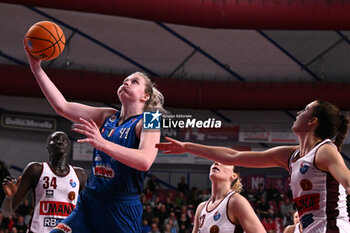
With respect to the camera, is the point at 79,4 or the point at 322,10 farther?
the point at 322,10

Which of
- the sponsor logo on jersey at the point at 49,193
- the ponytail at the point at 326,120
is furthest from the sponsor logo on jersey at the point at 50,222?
the ponytail at the point at 326,120

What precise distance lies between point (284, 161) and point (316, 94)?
14.6 meters

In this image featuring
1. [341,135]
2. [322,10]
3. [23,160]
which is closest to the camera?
[341,135]

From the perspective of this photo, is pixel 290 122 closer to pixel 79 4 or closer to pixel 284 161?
pixel 79 4

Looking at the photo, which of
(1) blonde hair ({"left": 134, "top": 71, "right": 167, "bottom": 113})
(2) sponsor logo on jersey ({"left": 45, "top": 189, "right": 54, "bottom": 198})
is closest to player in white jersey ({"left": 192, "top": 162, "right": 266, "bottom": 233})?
(1) blonde hair ({"left": 134, "top": 71, "right": 167, "bottom": 113})

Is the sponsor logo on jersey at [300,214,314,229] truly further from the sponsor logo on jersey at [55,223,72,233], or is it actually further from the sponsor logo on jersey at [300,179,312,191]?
the sponsor logo on jersey at [55,223,72,233]

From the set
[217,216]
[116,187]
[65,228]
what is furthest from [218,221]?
[65,228]

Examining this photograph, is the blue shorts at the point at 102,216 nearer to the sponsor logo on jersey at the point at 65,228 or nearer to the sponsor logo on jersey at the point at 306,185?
the sponsor logo on jersey at the point at 65,228

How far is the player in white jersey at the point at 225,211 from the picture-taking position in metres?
4.51

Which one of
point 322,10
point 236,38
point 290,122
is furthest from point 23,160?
point 322,10

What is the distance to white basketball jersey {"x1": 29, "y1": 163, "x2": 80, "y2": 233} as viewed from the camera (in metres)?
5.81

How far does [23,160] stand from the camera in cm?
1881

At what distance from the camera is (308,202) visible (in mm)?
3439

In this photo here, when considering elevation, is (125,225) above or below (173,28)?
below
